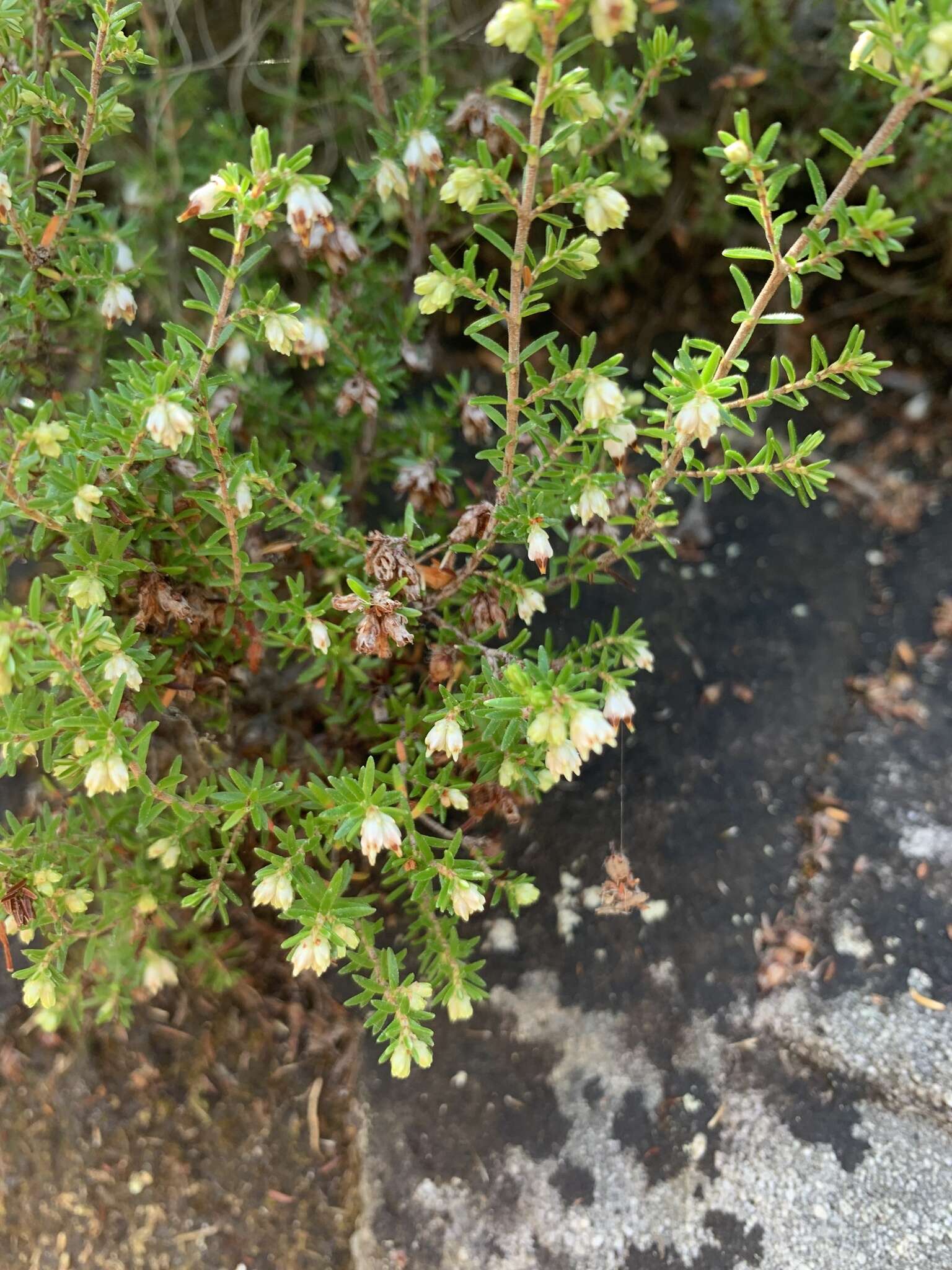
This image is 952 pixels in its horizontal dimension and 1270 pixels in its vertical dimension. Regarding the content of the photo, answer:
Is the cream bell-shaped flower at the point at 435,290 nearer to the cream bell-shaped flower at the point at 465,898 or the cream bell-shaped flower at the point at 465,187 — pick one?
the cream bell-shaped flower at the point at 465,187

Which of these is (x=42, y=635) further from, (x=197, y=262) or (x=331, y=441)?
(x=197, y=262)

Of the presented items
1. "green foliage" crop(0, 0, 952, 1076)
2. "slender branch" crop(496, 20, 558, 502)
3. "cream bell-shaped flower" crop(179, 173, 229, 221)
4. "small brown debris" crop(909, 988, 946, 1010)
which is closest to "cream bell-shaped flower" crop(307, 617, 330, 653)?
"green foliage" crop(0, 0, 952, 1076)

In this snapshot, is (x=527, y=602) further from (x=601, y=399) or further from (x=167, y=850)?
(x=167, y=850)

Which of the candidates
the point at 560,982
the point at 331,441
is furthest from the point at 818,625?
the point at 331,441

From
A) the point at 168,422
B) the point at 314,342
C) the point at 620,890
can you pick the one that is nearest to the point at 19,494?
the point at 168,422

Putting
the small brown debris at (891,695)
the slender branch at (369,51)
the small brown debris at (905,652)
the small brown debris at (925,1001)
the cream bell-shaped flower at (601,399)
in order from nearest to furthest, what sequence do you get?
the cream bell-shaped flower at (601,399), the slender branch at (369,51), the small brown debris at (925,1001), the small brown debris at (891,695), the small brown debris at (905,652)

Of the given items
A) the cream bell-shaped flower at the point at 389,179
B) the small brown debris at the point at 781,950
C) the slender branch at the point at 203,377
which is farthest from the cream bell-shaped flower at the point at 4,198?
the small brown debris at the point at 781,950

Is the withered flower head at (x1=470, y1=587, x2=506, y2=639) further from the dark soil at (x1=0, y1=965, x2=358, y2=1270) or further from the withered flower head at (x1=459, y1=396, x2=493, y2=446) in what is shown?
the dark soil at (x1=0, y1=965, x2=358, y2=1270)
